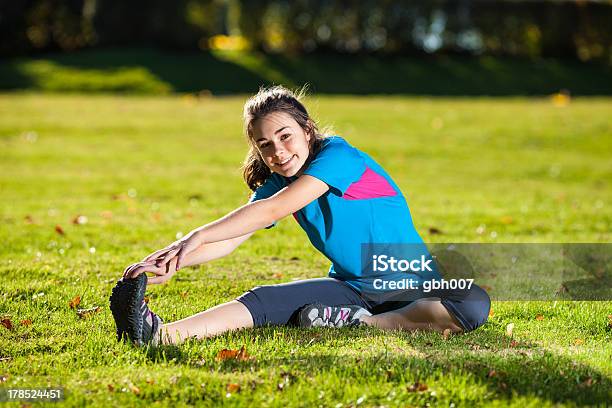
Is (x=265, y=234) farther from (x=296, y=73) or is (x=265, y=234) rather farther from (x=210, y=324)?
(x=296, y=73)

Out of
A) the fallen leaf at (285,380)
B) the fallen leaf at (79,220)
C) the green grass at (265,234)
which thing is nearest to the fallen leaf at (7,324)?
the green grass at (265,234)

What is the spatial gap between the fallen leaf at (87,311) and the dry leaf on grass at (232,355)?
1.02 meters

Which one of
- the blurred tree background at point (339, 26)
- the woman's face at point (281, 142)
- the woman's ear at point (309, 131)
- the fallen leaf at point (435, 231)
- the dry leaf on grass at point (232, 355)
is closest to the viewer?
the dry leaf on grass at point (232, 355)

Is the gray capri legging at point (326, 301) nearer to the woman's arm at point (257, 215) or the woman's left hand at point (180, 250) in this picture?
the woman's arm at point (257, 215)

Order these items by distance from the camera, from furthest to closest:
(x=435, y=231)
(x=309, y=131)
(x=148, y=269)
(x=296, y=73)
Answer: (x=296, y=73) < (x=435, y=231) < (x=309, y=131) < (x=148, y=269)

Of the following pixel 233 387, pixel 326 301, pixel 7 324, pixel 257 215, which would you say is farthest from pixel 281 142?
pixel 7 324

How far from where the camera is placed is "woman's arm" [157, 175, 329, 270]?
3.93m

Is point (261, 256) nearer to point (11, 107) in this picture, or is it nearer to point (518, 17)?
point (11, 107)

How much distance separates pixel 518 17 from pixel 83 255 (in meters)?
17.2

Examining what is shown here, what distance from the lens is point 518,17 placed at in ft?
69.8

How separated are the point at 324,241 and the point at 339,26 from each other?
17036 mm

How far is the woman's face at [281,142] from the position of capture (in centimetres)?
421

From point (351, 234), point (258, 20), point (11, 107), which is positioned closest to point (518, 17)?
point (258, 20)

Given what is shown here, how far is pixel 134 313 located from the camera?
386 cm
